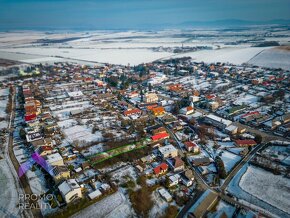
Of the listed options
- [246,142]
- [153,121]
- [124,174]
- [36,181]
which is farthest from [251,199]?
[36,181]

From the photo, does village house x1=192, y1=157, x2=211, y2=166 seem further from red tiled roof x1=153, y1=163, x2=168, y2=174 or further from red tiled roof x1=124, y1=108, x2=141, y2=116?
red tiled roof x1=124, y1=108, x2=141, y2=116

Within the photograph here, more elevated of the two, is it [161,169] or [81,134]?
[161,169]

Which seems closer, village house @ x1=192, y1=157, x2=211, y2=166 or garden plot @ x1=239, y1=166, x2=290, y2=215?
garden plot @ x1=239, y1=166, x2=290, y2=215

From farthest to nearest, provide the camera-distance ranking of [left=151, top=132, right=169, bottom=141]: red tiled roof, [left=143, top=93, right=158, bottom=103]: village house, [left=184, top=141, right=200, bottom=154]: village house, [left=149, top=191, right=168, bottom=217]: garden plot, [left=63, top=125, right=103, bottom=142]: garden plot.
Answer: [left=143, top=93, right=158, bottom=103]: village house, [left=63, top=125, right=103, bottom=142]: garden plot, [left=151, top=132, right=169, bottom=141]: red tiled roof, [left=184, top=141, right=200, bottom=154]: village house, [left=149, top=191, right=168, bottom=217]: garden plot

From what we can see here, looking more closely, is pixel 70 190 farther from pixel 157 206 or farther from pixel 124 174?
pixel 157 206

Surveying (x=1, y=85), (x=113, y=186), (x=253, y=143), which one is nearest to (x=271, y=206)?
(x=253, y=143)

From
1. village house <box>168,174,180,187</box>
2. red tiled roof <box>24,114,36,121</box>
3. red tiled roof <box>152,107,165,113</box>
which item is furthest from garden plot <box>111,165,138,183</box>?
red tiled roof <box>24,114,36,121</box>

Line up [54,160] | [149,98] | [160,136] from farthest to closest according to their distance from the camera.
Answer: [149,98]
[160,136]
[54,160]
